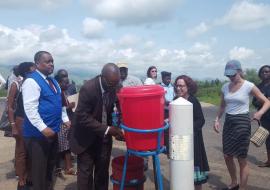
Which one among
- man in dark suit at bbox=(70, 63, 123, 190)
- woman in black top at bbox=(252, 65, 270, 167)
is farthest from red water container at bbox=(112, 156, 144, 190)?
woman in black top at bbox=(252, 65, 270, 167)

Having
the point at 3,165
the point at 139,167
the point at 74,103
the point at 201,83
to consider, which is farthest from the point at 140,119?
the point at 201,83

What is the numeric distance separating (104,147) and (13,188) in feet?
6.91

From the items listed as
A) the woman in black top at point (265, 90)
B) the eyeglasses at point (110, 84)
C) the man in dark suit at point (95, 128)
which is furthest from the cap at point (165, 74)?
the eyeglasses at point (110, 84)

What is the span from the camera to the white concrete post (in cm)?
367

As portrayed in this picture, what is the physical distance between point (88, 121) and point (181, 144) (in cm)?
112

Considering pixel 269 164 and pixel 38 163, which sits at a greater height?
pixel 38 163

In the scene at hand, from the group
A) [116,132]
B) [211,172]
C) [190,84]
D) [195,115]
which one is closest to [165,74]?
[211,172]

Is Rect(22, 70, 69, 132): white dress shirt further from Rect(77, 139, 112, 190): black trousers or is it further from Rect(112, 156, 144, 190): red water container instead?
Rect(112, 156, 144, 190): red water container

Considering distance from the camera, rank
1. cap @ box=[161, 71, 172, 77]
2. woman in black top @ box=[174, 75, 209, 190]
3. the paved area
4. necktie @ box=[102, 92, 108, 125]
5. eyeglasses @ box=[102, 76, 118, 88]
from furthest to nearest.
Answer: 1. cap @ box=[161, 71, 172, 77]
2. the paved area
3. woman in black top @ box=[174, 75, 209, 190]
4. necktie @ box=[102, 92, 108, 125]
5. eyeglasses @ box=[102, 76, 118, 88]

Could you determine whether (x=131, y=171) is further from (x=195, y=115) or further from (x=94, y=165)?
(x=195, y=115)

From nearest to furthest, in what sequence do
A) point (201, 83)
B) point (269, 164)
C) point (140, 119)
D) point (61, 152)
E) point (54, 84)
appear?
1. point (140, 119)
2. point (54, 84)
3. point (61, 152)
4. point (269, 164)
5. point (201, 83)

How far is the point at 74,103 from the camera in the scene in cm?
653

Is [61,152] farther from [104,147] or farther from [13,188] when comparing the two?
[104,147]

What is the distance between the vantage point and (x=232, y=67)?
5.10 m
